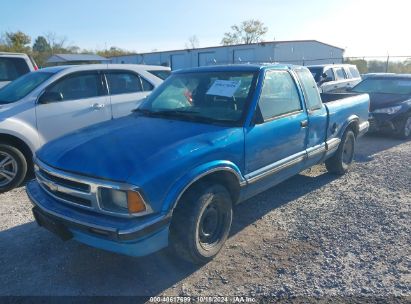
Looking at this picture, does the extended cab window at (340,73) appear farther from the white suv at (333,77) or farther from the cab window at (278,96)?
the cab window at (278,96)

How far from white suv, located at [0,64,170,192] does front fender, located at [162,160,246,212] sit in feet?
10.9

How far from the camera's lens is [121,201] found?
8.71ft

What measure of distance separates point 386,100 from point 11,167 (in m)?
8.30

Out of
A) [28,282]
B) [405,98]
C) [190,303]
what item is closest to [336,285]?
[190,303]

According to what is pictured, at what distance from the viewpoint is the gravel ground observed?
2959mm

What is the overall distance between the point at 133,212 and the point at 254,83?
78.2 inches

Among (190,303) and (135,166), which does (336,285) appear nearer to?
(190,303)

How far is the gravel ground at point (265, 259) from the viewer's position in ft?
9.71

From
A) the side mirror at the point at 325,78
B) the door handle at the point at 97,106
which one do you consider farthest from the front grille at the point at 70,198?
the side mirror at the point at 325,78

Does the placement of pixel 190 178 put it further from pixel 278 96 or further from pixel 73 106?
pixel 73 106

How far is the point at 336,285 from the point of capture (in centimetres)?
298

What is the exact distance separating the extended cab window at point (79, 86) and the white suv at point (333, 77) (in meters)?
7.39

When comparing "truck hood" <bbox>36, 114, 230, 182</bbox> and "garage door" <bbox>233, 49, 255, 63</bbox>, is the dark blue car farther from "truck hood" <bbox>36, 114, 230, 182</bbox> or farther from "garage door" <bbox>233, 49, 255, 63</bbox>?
"garage door" <bbox>233, 49, 255, 63</bbox>

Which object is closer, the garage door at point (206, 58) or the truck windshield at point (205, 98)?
the truck windshield at point (205, 98)
